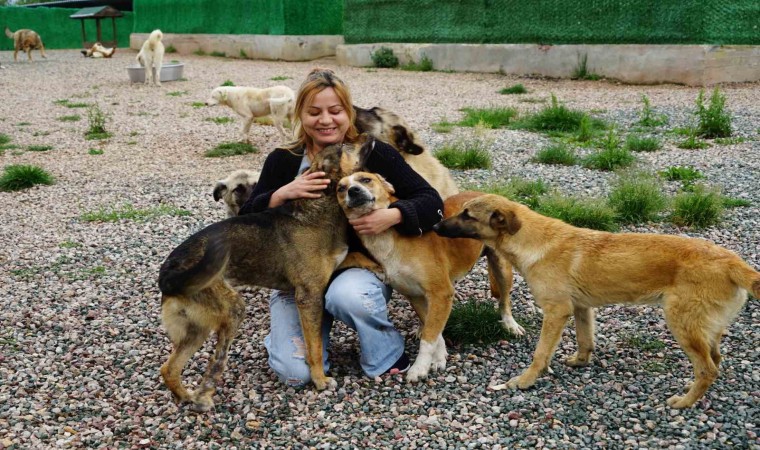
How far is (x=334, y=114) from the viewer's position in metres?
4.31

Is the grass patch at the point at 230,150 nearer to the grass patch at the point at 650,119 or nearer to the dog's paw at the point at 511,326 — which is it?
the grass patch at the point at 650,119

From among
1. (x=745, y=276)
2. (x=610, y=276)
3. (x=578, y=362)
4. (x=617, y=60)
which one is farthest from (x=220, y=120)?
(x=745, y=276)

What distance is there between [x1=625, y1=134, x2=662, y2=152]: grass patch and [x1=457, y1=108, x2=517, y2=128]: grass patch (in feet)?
7.71

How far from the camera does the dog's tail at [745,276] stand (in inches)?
127

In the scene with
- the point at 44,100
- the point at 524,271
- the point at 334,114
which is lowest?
the point at 44,100

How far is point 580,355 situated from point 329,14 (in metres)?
21.5

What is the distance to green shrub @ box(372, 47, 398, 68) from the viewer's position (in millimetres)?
20641

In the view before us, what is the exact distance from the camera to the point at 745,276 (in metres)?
3.31

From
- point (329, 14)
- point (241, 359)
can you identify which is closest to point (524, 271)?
point (241, 359)

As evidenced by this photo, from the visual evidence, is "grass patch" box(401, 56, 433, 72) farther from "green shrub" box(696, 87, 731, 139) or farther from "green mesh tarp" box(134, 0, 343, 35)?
"green shrub" box(696, 87, 731, 139)

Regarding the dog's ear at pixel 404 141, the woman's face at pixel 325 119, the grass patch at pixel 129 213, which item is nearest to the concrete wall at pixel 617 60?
the dog's ear at pixel 404 141

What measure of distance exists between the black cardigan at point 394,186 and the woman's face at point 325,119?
242 mm

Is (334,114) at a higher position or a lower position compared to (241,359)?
higher

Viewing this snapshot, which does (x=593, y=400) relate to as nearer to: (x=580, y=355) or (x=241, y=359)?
(x=580, y=355)
